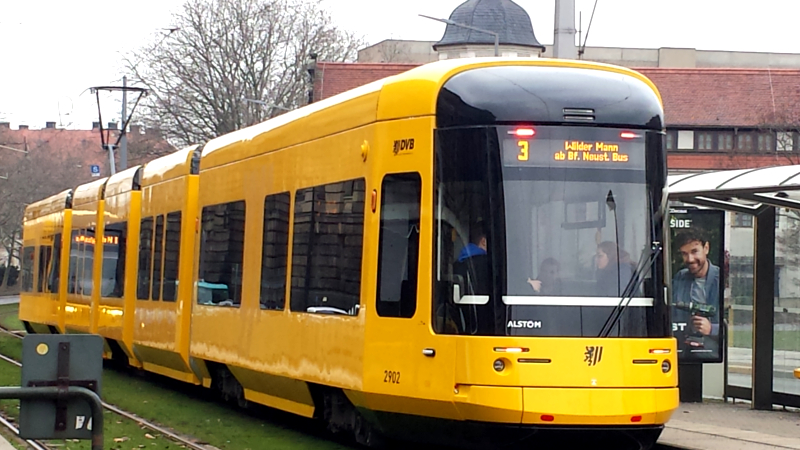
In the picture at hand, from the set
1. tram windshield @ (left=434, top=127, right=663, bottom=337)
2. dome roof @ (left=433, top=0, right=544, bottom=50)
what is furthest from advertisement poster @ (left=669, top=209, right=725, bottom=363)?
dome roof @ (left=433, top=0, right=544, bottom=50)

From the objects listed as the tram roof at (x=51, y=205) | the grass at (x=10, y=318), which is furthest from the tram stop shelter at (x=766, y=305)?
the grass at (x=10, y=318)

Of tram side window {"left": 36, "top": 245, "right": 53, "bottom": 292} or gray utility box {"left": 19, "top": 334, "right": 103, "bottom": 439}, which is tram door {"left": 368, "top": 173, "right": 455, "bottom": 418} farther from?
tram side window {"left": 36, "top": 245, "right": 53, "bottom": 292}

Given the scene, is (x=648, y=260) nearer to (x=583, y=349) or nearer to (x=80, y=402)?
(x=583, y=349)

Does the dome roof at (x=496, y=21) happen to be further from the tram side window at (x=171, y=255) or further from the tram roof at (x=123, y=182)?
the tram side window at (x=171, y=255)

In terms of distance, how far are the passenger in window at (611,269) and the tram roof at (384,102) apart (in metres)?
1.40

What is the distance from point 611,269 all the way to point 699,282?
21.6 ft

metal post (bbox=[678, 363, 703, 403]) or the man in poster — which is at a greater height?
the man in poster

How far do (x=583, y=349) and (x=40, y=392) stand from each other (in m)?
5.23

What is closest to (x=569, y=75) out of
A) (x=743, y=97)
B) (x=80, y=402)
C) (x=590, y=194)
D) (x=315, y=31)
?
(x=590, y=194)

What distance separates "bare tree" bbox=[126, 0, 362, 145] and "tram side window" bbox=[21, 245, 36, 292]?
29320 millimetres

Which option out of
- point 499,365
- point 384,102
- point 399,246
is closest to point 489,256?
point 499,365

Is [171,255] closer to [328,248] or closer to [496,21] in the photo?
[328,248]

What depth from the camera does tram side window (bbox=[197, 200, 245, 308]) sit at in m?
14.1

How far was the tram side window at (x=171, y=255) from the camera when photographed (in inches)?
666
